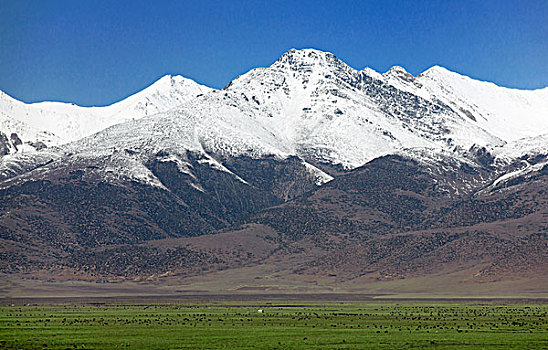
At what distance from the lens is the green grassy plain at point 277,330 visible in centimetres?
12725

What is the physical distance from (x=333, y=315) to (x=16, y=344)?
82552 millimetres

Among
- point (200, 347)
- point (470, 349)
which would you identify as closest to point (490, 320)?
point (470, 349)

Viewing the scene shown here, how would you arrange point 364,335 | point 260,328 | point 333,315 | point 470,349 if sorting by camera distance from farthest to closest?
1. point 333,315
2. point 260,328
3. point 364,335
4. point 470,349

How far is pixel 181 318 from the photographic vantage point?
180 m

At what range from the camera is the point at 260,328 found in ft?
518

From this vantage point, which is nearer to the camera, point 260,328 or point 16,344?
point 16,344

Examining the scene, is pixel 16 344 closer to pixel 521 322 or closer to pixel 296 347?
pixel 296 347

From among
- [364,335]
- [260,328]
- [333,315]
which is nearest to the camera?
[364,335]

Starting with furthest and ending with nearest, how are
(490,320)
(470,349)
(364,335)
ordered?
(490,320) < (364,335) < (470,349)

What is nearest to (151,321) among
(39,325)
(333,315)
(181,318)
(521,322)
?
(181,318)

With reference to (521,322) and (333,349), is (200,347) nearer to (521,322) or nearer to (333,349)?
(333,349)

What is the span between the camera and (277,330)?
153375 mm

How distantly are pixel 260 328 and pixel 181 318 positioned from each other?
2758 centimetres

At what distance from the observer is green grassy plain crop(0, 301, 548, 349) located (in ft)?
417
